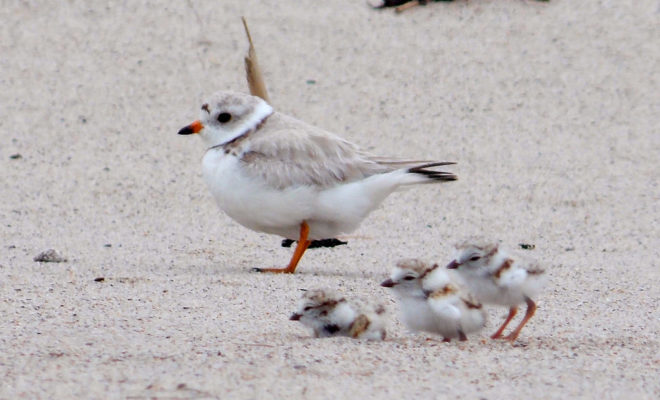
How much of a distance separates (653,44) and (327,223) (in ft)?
15.7

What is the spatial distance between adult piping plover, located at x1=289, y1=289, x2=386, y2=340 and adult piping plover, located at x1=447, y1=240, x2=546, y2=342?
47 centimetres

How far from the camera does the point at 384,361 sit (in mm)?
3686

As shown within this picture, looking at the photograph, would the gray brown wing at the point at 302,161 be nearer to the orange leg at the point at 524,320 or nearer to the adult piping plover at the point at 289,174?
the adult piping plover at the point at 289,174

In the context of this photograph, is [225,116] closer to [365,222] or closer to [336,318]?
[365,222]

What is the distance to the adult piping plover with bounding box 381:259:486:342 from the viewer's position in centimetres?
413

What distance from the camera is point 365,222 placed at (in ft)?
22.9

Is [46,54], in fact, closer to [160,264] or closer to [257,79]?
[257,79]

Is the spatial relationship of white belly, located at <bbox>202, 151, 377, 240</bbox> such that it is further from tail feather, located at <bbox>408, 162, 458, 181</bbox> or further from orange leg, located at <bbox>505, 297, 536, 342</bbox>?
orange leg, located at <bbox>505, 297, 536, 342</bbox>

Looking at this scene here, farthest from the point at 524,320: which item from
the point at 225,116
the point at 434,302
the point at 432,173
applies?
the point at 225,116

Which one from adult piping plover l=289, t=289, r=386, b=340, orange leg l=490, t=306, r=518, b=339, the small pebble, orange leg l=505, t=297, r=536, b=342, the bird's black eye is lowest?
the small pebble

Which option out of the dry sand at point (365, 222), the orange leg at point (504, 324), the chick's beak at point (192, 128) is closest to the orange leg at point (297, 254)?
the dry sand at point (365, 222)

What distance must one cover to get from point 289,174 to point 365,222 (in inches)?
58.8

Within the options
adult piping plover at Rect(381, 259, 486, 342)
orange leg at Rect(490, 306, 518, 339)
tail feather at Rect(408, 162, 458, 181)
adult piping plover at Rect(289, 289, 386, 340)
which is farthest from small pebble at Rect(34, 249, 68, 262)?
orange leg at Rect(490, 306, 518, 339)

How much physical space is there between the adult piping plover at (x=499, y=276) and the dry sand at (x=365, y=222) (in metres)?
0.15
